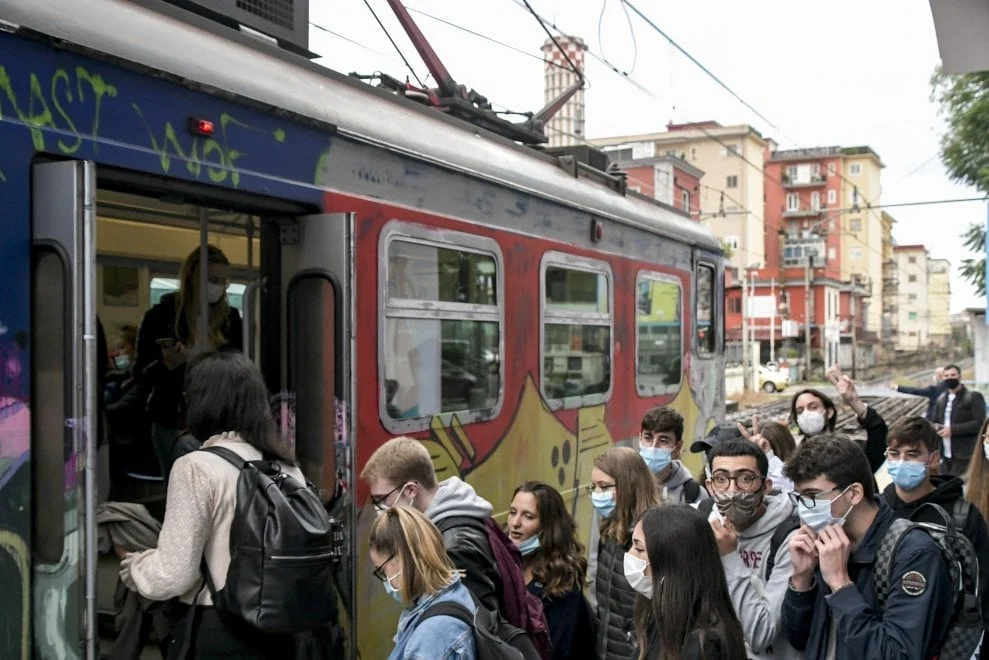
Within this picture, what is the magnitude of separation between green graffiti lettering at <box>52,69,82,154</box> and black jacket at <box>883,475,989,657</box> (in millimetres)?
2935

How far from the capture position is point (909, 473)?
4.29 metres

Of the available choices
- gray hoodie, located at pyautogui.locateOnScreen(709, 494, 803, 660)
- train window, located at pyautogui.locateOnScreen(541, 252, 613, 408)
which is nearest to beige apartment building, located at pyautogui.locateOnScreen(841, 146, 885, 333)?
train window, located at pyautogui.locateOnScreen(541, 252, 613, 408)

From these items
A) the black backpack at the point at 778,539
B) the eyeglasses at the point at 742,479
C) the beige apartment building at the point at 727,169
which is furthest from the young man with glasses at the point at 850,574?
the beige apartment building at the point at 727,169

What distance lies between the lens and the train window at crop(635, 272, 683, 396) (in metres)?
7.77

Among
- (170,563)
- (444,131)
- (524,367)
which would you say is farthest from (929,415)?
(170,563)

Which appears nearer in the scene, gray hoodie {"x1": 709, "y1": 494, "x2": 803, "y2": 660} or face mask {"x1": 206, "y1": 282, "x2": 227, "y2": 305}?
gray hoodie {"x1": 709, "y1": 494, "x2": 803, "y2": 660}

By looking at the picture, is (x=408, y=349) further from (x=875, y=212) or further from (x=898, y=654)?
(x=875, y=212)

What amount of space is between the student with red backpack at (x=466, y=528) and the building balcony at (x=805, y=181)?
81844 millimetres

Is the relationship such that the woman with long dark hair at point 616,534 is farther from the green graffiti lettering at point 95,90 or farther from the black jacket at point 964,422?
the black jacket at point 964,422

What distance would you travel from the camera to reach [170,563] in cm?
318

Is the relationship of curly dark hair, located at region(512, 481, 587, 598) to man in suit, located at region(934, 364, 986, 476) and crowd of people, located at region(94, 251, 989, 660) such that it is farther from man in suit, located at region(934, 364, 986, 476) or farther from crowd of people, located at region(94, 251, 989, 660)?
man in suit, located at region(934, 364, 986, 476)

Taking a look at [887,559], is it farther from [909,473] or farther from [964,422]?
[964,422]

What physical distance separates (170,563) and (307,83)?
2.09 m

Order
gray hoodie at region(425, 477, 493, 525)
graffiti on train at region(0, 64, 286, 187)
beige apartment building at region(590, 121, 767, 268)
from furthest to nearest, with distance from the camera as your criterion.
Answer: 1. beige apartment building at region(590, 121, 767, 268)
2. gray hoodie at region(425, 477, 493, 525)
3. graffiti on train at region(0, 64, 286, 187)
